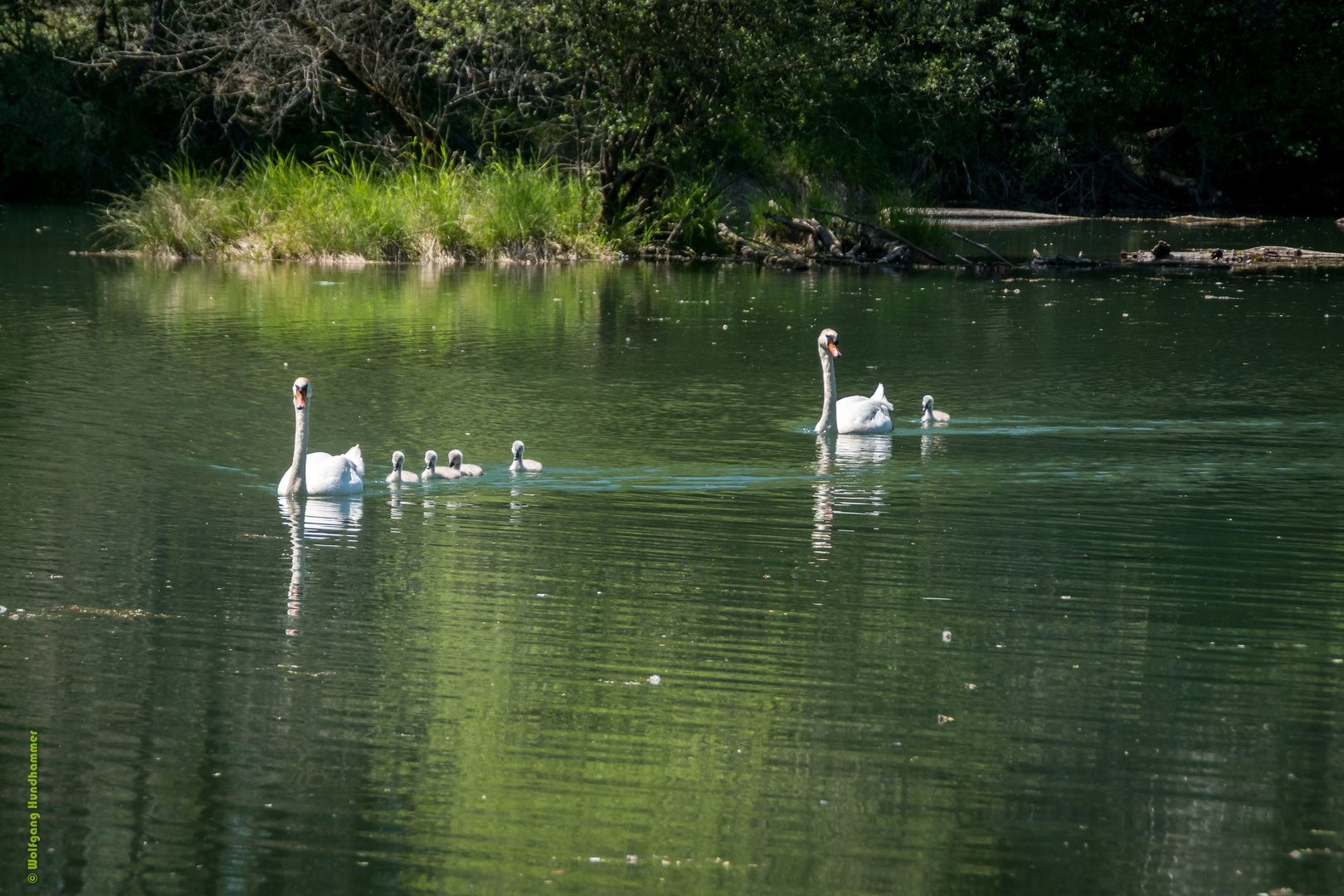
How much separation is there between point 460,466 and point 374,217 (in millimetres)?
18283

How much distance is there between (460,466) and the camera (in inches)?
425

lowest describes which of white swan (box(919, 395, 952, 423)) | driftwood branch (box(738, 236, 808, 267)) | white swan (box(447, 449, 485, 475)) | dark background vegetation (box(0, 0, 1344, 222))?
white swan (box(447, 449, 485, 475))

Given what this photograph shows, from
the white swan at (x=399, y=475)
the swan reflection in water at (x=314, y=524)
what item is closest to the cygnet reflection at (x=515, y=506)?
the white swan at (x=399, y=475)

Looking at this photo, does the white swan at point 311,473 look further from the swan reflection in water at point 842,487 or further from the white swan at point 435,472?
the swan reflection in water at point 842,487

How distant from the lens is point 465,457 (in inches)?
454

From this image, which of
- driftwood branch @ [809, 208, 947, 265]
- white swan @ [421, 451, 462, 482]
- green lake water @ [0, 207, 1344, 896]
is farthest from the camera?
driftwood branch @ [809, 208, 947, 265]

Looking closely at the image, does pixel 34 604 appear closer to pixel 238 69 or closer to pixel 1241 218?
pixel 238 69

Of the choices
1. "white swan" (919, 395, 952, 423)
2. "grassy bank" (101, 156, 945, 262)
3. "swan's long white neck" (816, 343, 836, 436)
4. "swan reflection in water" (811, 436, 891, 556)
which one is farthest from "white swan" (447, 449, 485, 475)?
"grassy bank" (101, 156, 945, 262)

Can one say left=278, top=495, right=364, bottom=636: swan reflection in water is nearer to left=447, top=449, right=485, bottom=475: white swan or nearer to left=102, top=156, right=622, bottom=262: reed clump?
left=447, top=449, right=485, bottom=475: white swan

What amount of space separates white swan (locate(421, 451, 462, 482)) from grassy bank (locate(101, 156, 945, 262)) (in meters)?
17.8

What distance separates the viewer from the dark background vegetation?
90.1ft

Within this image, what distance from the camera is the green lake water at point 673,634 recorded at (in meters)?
5.03

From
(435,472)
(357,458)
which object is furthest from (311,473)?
(435,472)

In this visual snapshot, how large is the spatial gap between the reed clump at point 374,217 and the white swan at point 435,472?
701 inches
